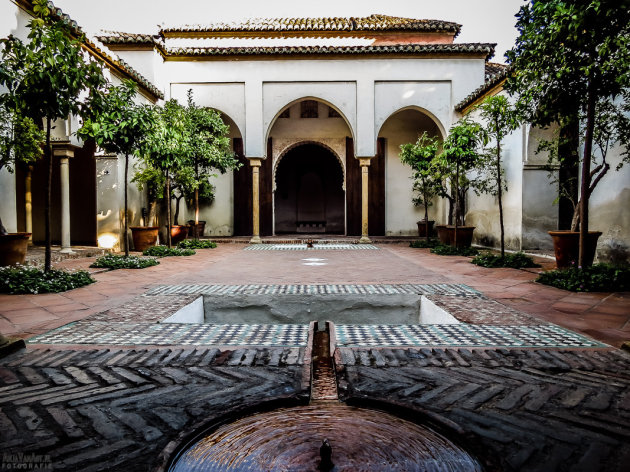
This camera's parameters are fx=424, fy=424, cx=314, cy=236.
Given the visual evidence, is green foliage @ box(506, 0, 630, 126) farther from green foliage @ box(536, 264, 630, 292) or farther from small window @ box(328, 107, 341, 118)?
small window @ box(328, 107, 341, 118)

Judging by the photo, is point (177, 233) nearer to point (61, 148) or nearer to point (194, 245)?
point (194, 245)

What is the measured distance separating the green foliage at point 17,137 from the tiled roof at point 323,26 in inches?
409

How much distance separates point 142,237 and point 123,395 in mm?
9164

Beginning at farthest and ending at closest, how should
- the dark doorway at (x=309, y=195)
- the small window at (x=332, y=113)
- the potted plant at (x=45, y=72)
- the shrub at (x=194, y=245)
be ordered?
the dark doorway at (x=309, y=195), the small window at (x=332, y=113), the shrub at (x=194, y=245), the potted plant at (x=45, y=72)

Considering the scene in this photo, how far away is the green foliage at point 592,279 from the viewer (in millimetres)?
5156

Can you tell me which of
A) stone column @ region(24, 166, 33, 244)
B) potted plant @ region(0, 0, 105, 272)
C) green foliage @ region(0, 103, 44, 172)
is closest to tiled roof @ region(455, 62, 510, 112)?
potted plant @ region(0, 0, 105, 272)

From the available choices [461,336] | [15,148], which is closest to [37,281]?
[15,148]

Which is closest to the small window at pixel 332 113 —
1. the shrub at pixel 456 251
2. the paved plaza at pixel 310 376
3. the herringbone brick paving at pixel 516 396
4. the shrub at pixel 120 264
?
the shrub at pixel 456 251

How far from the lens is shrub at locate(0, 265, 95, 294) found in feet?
17.0

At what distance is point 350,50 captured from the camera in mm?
13555

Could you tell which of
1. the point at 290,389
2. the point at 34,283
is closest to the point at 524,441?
the point at 290,389

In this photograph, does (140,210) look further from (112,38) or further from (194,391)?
(194,391)

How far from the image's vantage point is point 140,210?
11820 millimetres

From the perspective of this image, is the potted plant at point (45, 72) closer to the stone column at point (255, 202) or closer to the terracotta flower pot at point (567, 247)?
the terracotta flower pot at point (567, 247)
